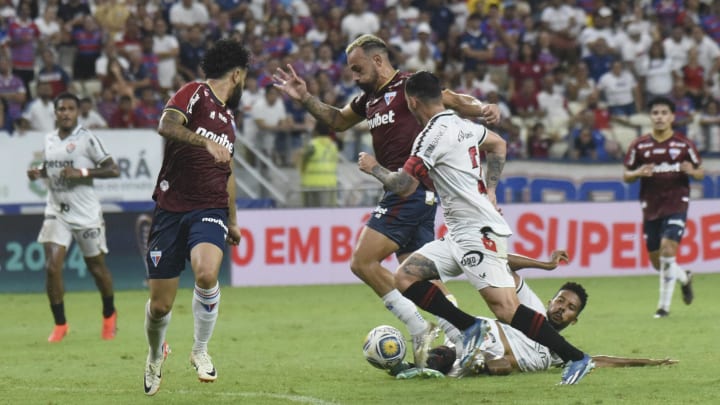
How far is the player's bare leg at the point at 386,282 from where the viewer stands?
1070 centimetres

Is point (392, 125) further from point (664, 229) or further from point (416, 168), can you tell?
point (664, 229)

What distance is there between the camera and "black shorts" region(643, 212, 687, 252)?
16.2 m

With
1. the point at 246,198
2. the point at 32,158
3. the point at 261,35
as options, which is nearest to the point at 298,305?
the point at 246,198

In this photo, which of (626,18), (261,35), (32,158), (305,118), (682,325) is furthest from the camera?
(626,18)

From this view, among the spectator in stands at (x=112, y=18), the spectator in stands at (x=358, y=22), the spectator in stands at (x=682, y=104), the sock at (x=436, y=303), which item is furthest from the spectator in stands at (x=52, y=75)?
the sock at (x=436, y=303)

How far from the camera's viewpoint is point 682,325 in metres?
14.8

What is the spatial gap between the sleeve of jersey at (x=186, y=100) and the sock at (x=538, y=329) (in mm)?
2881

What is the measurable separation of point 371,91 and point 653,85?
18.0 meters

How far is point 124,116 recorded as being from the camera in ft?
75.7

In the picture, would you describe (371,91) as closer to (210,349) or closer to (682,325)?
(210,349)

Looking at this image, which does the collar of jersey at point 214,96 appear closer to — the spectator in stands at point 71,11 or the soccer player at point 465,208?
the soccer player at point 465,208

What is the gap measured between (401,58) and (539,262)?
52.2ft

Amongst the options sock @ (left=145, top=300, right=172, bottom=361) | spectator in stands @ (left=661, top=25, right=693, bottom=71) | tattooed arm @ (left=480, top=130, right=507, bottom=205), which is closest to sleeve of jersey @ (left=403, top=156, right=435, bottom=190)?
tattooed arm @ (left=480, top=130, right=507, bottom=205)

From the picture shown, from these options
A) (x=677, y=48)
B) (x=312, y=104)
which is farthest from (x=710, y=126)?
(x=312, y=104)
